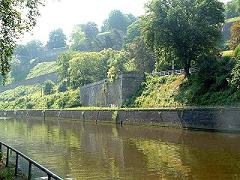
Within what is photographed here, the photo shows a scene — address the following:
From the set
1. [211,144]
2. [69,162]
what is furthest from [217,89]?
[69,162]

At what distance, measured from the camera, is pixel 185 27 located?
4034cm

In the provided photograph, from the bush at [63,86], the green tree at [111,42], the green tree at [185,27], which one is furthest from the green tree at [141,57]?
the green tree at [111,42]

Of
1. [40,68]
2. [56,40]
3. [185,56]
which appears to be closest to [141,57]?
[185,56]

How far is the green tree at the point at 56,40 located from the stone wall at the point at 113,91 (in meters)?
123

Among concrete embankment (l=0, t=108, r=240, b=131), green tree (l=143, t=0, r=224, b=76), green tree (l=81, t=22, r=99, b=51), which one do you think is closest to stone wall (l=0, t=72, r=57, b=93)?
green tree (l=81, t=22, r=99, b=51)

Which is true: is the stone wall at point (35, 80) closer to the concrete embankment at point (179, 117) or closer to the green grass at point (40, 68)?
the green grass at point (40, 68)

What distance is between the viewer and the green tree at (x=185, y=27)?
133ft

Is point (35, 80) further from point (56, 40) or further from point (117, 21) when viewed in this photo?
point (56, 40)

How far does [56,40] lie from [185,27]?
156 meters

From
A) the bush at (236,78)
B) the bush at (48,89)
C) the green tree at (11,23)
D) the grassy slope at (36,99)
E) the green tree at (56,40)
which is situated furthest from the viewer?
the green tree at (56,40)

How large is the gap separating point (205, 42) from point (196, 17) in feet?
9.55

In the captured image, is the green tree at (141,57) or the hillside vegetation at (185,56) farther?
the green tree at (141,57)

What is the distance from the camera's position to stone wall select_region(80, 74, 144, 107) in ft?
178

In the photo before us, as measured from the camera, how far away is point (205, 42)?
40969 millimetres
